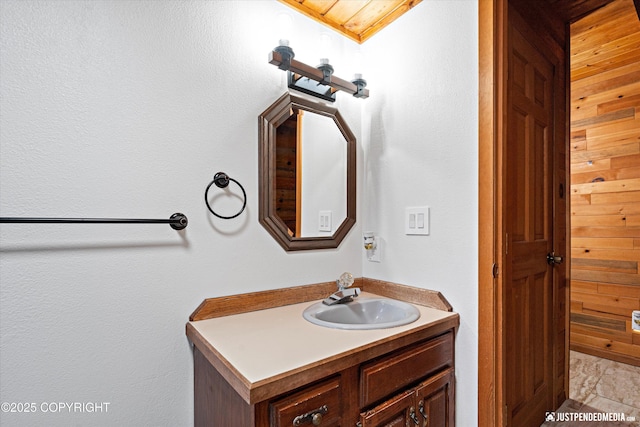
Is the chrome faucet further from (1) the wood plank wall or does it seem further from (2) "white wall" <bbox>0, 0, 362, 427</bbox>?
(1) the wood plank wall

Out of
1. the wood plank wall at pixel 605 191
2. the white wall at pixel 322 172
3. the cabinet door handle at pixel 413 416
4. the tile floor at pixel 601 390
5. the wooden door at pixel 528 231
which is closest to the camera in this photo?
the cabinet door handle at pixel 413 416

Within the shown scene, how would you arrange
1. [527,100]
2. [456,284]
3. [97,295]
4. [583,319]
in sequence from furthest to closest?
[583,319] < [527,100] < [456,284] < [97,295]

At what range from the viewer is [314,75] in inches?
56.7

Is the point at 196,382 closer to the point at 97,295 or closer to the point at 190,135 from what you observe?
the point at 97,295

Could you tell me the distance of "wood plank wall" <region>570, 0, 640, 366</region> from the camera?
231cm

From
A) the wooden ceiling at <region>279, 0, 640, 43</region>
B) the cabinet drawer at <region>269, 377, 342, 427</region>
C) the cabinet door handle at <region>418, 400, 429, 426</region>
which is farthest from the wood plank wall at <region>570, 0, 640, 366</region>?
the cabinet drawer at <region>269, 377, 342, 427</region>

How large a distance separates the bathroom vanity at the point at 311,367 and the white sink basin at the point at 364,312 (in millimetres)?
73

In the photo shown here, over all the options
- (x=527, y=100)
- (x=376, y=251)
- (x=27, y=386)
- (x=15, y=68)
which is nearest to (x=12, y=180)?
(x=15, y=68)

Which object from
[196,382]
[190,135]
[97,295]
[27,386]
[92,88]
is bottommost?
[196,382]

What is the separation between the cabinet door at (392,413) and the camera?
1.01 metres

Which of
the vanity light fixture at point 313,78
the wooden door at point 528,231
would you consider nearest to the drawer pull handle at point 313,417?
the wooden door at point 528,231

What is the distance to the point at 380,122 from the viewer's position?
1.69 m

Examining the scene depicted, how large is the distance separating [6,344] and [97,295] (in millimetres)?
241

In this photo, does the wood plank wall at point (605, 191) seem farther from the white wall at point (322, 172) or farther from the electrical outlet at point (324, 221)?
the electrical outlet at point (324, 221)
